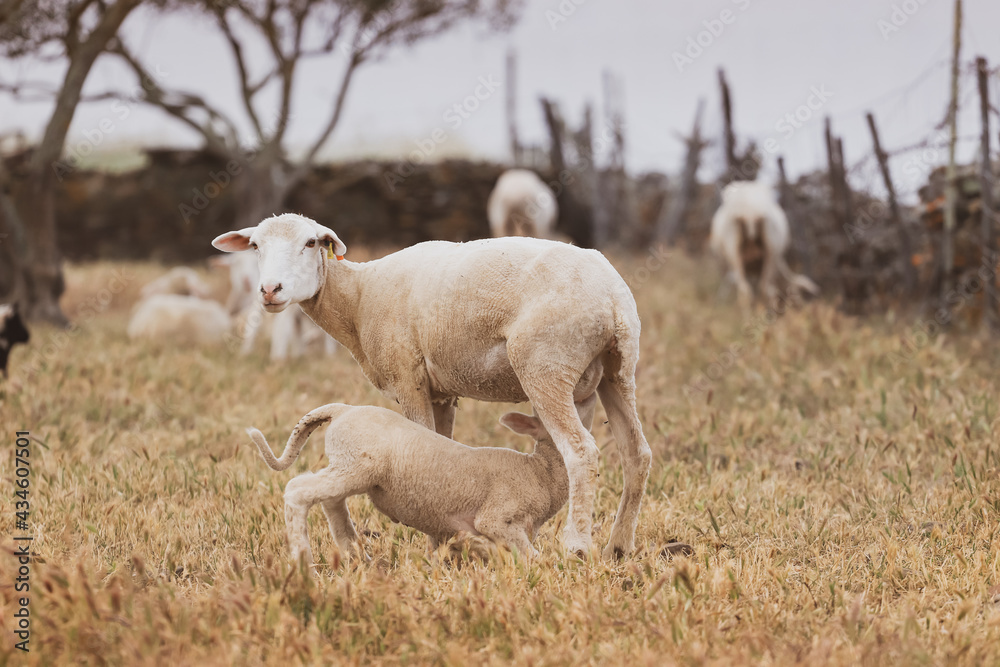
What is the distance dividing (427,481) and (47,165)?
30.1 feet

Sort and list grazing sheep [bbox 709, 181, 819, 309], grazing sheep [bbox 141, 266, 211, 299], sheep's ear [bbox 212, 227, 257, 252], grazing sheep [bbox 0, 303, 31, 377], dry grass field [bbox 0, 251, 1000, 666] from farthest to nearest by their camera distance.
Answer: grazing sheep [bbox 141, 266, 211, 299] < grazing sheep [bbox 709, 181, 819, 309] < grazing sheep [bbox 0, 303, 31, 377] < sheep's ear [bbox 212, 227, 257, 252] < dry grass field [bbox 0, 251, 1000, 666]

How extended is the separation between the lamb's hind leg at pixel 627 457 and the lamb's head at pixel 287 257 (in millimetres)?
1426

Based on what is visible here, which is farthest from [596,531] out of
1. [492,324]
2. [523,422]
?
[492,324]

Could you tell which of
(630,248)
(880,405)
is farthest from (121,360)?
(630,248)

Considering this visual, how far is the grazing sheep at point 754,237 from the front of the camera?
442 inches

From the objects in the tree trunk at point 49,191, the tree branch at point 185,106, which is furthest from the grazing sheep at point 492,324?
the tree branch at point 185,106

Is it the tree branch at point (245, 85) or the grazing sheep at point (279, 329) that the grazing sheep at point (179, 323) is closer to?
the grazing sheep at point (279, 329)

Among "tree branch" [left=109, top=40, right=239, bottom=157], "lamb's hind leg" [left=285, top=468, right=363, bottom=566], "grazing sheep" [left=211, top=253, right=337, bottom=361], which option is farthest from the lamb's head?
"tree branch" [left=109, top=40, right=239, bottom=157]

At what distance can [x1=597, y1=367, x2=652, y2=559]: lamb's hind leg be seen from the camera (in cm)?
397

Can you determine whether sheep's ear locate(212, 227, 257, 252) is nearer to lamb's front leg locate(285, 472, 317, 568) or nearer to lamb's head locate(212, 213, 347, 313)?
lamb's head locate(212, 213, 347, 313)

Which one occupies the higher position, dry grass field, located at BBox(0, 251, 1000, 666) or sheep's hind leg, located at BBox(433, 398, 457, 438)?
sheep's hind leg, located at BBox(433, 398, 457, 438)

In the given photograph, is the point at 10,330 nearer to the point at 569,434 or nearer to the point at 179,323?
the point at 179,323

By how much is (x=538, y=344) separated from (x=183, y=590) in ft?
5.75

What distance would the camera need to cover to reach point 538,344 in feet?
12.1
